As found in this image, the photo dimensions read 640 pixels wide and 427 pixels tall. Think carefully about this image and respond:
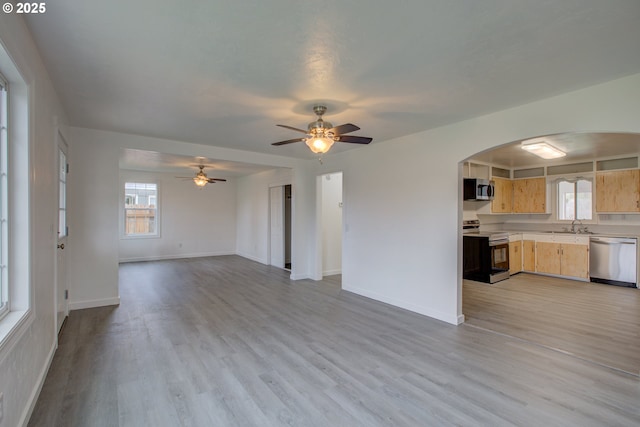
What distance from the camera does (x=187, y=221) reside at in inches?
353

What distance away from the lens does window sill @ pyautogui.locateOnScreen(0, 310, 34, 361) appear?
1.60 m

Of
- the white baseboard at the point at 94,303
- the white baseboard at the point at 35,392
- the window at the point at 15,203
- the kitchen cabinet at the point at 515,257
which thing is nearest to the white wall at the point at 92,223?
the white baseboard at the point at 94,303

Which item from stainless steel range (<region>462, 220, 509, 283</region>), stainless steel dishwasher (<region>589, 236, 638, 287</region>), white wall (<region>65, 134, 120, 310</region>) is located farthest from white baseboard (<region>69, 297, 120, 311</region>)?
stainless steel dishwasher (<region>589, 236, 638, 287</region>)

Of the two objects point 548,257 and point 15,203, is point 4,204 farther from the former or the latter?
point 548,257

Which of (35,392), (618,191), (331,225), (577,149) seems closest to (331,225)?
(331,225)

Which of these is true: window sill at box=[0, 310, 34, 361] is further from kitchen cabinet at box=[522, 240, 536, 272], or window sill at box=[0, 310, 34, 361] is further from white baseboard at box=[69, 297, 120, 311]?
kitchen cabinet at box=[522, 240, 536, 272]

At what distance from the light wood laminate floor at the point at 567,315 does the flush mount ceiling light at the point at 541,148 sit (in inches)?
94.1

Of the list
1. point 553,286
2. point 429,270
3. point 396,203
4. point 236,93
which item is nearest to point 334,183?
point 396,203

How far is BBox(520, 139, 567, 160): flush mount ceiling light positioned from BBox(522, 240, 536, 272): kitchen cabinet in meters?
2.20

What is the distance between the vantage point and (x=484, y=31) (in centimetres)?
191

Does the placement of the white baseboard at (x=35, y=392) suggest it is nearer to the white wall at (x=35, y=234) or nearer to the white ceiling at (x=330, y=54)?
the white wall at (x=35, y=234)

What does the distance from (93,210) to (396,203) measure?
439cm

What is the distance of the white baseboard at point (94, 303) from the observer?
4.23 metres

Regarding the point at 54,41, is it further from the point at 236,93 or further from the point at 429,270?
the point at 429,270
